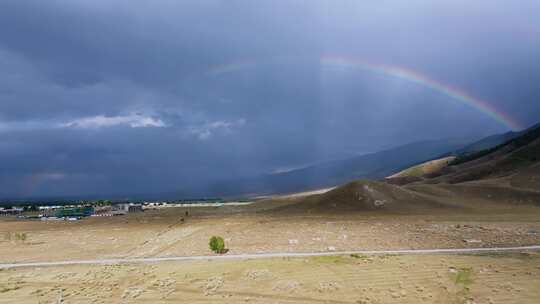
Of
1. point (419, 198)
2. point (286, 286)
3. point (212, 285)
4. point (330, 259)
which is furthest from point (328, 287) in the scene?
point (419, 198)

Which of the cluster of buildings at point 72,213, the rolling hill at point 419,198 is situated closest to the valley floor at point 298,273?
the rolling hill at point 419,198

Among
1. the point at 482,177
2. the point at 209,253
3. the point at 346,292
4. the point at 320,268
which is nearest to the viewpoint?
the point at 346,292

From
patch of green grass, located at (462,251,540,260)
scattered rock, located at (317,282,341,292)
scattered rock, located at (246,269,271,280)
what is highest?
scattered rock, located at (246,269,271,280)

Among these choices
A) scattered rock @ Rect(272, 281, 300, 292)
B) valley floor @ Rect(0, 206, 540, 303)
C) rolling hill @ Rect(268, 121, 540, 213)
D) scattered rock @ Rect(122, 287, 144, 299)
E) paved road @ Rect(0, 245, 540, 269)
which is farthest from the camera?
rolling hill @ Rect(268, 121, 540, 213)

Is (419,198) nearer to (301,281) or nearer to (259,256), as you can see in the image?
(259,256)

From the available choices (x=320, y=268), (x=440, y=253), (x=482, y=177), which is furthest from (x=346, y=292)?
(x=482, y=177)

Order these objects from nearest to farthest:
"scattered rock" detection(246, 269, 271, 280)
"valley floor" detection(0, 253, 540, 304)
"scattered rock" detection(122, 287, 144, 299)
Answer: "valley floor" detection(0, 253, 540, 304), "scattered rock" detection(122, 287, 144, 299), "scattered rock" detection(246, 269, 271, 280)

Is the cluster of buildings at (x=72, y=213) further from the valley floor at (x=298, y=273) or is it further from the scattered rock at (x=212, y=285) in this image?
the scattered rock at (x=212, y=285)

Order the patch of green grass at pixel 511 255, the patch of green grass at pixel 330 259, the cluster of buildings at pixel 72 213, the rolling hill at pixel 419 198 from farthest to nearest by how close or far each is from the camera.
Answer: the cluster of buildings at pixel 72 213 < the rolling hill at pixel 419 198 < the patch of green grass at pixel 330 259 < the patch of green grass at pixel 511 255

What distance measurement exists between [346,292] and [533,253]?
15659 mm

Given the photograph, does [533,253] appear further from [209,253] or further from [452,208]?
[452,208]

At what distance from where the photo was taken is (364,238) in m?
35.9

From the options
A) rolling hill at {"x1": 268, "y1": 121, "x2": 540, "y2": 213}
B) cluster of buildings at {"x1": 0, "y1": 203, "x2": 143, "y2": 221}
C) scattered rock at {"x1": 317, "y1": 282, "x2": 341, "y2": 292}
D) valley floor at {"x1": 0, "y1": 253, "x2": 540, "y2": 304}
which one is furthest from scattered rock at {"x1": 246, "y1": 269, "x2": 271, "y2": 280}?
cluster of buildings at {"x1": 0, "y1": 203, "x2": 143, "y2": 221}

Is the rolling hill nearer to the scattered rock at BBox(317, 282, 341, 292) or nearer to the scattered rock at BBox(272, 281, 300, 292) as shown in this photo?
the scattered rock at BBox(317, 282, 341, 292)
